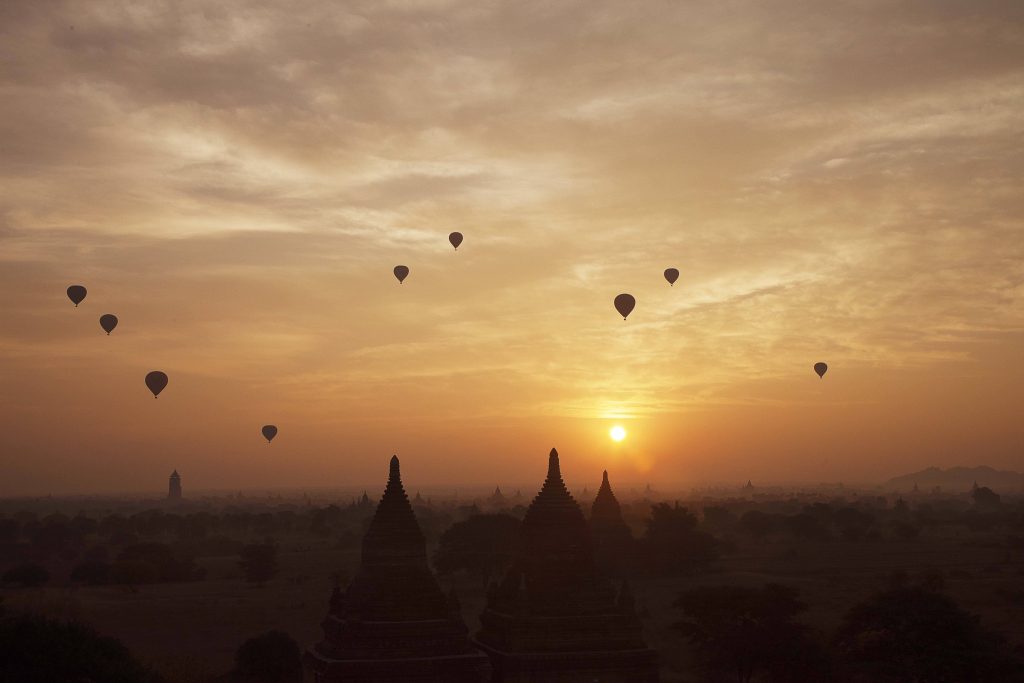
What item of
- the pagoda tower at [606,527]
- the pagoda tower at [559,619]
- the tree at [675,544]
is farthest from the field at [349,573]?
the pagoda tower at [559,619]

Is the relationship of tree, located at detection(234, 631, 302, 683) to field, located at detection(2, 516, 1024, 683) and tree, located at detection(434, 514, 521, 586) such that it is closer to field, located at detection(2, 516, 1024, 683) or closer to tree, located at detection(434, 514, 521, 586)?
field, located at detection(2, 516, 1024, 683)

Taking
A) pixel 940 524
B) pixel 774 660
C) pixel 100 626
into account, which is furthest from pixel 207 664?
pixel 940 524

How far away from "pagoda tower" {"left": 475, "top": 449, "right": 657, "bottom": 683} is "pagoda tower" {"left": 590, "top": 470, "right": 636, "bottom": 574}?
20849 millimetres

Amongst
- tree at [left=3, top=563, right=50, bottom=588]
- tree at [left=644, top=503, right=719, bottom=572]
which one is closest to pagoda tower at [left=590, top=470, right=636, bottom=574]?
tree at [left=644, top=503, right=719, bottom=572]

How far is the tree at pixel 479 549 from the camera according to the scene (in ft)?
249

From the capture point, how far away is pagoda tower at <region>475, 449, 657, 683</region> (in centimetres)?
2716

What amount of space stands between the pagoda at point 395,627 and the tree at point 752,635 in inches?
642

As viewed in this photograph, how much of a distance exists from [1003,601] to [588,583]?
139 ft

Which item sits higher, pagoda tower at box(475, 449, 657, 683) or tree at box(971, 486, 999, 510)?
tree at box(971, 486, 999, 510)

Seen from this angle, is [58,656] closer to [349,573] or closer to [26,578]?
[26,578]

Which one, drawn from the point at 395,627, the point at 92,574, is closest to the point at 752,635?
the point at 395,627

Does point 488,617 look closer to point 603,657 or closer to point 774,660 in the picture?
point 603,657

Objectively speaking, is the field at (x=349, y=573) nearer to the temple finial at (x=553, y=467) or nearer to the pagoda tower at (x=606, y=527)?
the pagoda tower at (x=606, y=527)

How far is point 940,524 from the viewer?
128875mm
